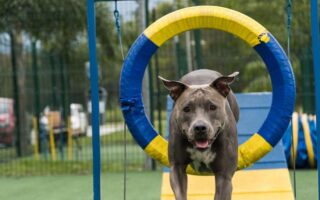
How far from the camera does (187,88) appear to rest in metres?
5.16

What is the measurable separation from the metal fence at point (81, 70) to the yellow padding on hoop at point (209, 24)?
19.1ft

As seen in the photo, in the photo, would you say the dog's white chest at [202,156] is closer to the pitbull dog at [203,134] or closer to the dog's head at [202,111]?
the pitbull dog at [203,134]

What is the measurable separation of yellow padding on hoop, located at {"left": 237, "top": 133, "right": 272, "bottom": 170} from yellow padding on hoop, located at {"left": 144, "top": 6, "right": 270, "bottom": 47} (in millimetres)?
864

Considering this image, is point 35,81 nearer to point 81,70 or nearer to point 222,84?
point 81,70

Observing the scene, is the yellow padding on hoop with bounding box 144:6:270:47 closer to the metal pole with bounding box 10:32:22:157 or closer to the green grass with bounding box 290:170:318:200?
the green grass with bounding box 290:170:318:200

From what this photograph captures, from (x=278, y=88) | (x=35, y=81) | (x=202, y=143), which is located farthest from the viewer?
(x=35, y=81)

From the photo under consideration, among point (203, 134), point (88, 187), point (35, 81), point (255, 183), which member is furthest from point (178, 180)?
point (35, 81)

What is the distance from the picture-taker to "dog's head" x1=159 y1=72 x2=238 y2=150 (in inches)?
192

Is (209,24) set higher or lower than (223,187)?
higher

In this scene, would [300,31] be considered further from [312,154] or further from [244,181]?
[244,181]

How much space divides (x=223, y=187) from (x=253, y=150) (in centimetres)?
71

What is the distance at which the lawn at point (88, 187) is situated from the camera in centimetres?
867

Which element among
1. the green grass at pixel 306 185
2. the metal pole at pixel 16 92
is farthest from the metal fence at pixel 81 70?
the green grass at pixel 306 185

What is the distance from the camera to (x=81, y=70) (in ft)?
50.1
